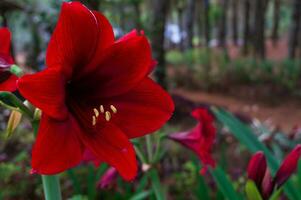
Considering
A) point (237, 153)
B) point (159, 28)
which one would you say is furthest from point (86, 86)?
point (159, 28)

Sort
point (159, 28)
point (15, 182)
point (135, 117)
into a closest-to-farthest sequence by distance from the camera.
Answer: point (135, 117), point (15, 182), point (159, 28)

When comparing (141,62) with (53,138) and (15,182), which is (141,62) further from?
(15,182)

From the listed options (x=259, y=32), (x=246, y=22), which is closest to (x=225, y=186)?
(x=259, y=32)

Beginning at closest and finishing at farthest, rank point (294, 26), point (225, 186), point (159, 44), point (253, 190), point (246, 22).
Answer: point (253, 190), point (225, 186), point (159, 44), point (294, 26), point (246, 22)

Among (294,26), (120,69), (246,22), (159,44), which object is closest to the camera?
(120,69)

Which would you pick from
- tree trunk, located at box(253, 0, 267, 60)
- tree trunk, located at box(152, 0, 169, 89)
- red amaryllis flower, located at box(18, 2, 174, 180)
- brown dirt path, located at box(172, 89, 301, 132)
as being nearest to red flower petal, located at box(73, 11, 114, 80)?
red amaryllis flower, located at box(18, 2, 174, 180)

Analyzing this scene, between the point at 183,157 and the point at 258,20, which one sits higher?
the point at 183,157

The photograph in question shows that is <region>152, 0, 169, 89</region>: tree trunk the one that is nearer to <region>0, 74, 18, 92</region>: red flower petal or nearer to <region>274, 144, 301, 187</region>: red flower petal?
<region>274, 144, 301, 187</region>: red flower petal

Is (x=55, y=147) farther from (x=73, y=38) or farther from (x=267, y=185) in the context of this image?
(x=267, y=185)
